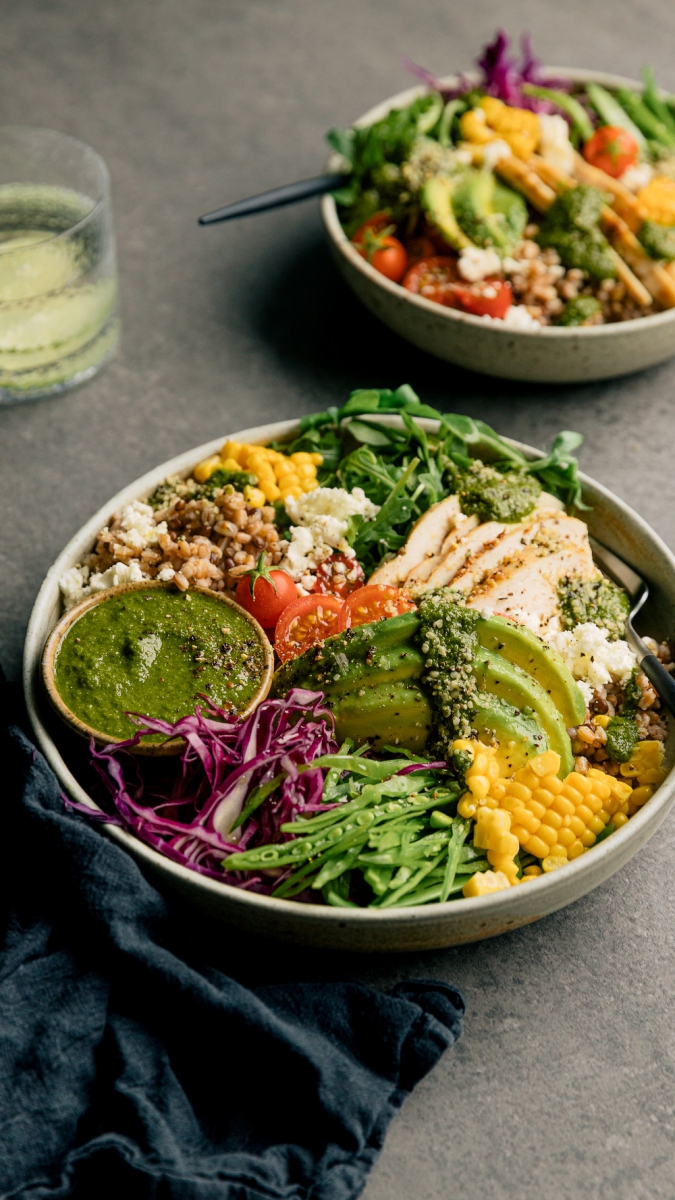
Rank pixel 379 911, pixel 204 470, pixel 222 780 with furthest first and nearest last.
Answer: pixel 204 470, pixel 222 780, pixel 379 911

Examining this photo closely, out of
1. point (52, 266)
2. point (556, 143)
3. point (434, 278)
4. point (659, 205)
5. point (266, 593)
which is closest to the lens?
point (266, 593)

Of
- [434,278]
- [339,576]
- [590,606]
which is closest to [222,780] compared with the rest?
[339,576]

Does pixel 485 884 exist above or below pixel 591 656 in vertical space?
below

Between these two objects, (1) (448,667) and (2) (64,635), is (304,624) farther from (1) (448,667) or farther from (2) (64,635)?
(2) (64,635)

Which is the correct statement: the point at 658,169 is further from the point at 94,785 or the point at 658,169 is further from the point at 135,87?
the point at 94,785

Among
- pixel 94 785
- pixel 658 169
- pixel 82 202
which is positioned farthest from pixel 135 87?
pixel 94 785

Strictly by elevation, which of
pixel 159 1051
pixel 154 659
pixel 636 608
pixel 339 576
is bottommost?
pixel 159 1051

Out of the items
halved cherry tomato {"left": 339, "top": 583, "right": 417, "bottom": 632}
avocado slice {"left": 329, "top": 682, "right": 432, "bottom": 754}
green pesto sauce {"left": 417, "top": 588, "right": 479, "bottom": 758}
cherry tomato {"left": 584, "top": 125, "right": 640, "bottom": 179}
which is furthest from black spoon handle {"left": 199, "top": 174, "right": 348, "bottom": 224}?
avocado slice {"left": 329, "top": 682, "right": 432, "bottom": 754}

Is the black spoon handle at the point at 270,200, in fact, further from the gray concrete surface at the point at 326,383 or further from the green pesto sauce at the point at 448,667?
the green pesto sauce at the point at 448,667
